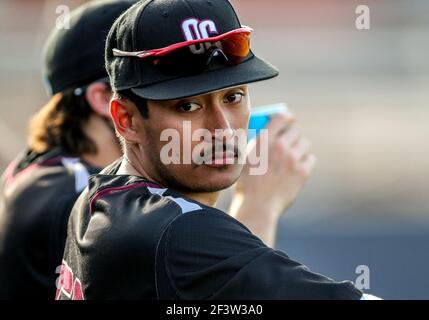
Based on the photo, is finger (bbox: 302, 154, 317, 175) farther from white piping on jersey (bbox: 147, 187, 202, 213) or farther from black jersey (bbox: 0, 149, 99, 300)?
white piping on jersey (bbox: 147, 187, 202, 213)

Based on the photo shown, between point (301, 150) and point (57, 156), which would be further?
point (57, 156)

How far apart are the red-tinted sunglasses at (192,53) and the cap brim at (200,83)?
2cm

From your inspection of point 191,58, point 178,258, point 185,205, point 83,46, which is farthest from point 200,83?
point 83,46

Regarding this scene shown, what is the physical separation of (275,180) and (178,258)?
3.19 ft

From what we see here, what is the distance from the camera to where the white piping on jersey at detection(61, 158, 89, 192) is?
3.13 metres

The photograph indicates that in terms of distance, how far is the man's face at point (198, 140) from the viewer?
2021 mm

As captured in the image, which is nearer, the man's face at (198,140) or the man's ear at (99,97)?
the man's face at (198,140)

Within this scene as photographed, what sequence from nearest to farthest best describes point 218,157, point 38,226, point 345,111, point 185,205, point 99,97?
point 185,205 < point 218,157 < point 38,226 < point 99,97 < point 345,111

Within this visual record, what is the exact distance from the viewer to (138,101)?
2.08 metres

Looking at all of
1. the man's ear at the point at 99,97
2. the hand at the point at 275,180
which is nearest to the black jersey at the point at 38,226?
the man's ear at the point at 99,97

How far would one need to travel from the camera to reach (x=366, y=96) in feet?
39.0

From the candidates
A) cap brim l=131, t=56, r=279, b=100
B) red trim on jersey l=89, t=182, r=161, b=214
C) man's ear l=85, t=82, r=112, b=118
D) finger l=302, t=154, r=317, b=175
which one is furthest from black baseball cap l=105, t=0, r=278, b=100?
man's ear l=85, t=82, r=112, b=118
